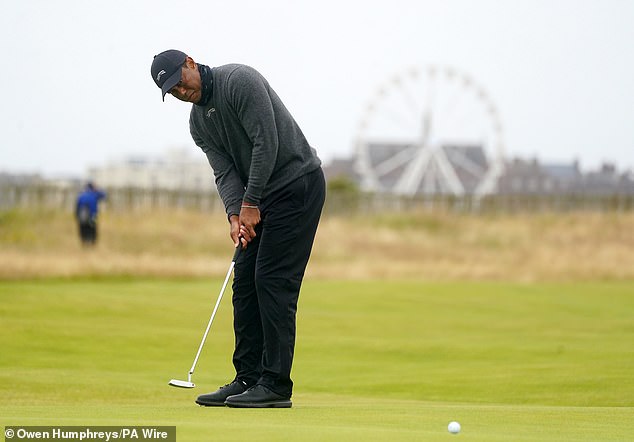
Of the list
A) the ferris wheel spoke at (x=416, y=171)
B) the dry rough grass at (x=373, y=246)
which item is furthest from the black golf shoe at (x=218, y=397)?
the ferris wheel spoke at (x=416, y=171)

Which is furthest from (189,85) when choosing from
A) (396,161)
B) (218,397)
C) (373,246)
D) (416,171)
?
(396,161)

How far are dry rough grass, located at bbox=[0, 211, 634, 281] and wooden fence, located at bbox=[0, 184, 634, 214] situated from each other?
2.39m

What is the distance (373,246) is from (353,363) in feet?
96.3

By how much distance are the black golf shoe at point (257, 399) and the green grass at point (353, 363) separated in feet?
0.74

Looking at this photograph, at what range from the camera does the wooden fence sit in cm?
5056

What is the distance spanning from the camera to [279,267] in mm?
6781

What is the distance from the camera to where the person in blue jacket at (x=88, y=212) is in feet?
101

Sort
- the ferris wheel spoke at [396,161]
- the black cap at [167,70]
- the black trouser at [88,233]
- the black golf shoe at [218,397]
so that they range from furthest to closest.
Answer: the ferris wheel spoke at [396,161]
the black trouser at [88,233]
the black golf shoe at [218,397]
the black cap at [167,70]

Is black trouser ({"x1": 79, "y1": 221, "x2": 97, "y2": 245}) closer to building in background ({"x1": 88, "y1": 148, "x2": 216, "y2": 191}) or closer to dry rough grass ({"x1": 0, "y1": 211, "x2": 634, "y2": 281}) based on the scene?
dry rough grass ({"x1": 0, "y1": 211, "x2": 634, "y2": 281})

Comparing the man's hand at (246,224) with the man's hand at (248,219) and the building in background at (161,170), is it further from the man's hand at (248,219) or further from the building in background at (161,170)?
the building in background at (161,170)

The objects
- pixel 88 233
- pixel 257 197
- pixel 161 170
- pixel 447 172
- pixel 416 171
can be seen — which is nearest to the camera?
pixel 257 197

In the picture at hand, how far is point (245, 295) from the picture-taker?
22.9 feet

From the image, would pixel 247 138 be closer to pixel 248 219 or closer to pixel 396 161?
pixel 248 219

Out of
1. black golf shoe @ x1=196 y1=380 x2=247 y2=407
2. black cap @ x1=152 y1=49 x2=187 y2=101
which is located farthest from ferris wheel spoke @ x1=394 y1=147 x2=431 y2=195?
black cap @ x1=152 y1=49 x2=187 y2=101
